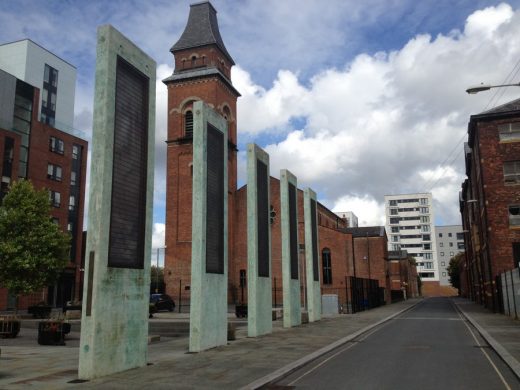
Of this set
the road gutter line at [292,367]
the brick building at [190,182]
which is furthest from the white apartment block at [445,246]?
the road gutter line at [292,367]

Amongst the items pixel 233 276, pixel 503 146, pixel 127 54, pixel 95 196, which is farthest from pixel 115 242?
pixel 233 276

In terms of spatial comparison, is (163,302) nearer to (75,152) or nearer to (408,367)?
(75,152)

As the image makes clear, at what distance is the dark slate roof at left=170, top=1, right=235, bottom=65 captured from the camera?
162ft

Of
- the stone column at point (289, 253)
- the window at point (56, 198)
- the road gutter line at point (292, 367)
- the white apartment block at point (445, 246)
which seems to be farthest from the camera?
the white apartment block at point (445, 246)

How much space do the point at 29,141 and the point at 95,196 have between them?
140 feet

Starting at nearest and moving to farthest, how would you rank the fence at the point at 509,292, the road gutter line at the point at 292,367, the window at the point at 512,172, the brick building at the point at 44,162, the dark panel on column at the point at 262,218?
the road gutter line at the point at 292,367 → the dark panel on column at the point at 262,218 → the fence at the point at 509,292 → the window at the point at 512,172 → the brick building at the point at 44,162

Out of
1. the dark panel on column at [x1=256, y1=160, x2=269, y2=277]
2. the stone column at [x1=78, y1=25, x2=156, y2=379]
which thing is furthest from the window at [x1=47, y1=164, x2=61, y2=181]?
the stone column at [x1=78, y1=25, x2=156, y2=379]

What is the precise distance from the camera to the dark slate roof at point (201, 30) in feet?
162

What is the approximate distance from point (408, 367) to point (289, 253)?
12531mm

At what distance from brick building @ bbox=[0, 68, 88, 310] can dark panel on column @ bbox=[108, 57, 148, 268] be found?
36246 millimetres

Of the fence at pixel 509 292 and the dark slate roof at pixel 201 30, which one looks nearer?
the fence at pixel 509 292

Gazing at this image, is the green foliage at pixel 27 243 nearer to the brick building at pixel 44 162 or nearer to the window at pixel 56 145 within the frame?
the brick building at pixel 44 162

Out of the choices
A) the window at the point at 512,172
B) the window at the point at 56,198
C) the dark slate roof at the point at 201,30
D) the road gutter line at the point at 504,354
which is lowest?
the road gutter line at the point at 504,354

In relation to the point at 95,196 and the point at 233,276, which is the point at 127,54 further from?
the point at 233,276
